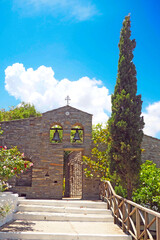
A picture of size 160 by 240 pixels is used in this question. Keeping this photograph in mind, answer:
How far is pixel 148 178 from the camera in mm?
9297

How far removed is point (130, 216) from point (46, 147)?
602 centimetres

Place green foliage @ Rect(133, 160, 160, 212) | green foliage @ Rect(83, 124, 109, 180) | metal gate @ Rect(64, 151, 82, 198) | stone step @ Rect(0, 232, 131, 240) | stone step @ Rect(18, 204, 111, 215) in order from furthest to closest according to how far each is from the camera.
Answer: metal gate @ Rect(64, 151, 82, 198)
green foliage @ Rect(83, 124, 109, 180)
green foliage @ Rect(133, 160, 160, 212)
stone step @ Rect(18, 204, 111, 215)
stone step @ Rect(0, 232, 131, 240)

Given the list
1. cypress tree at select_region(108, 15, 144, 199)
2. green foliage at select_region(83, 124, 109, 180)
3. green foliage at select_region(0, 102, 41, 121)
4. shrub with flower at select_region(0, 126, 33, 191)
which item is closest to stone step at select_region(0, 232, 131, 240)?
shrub with flower at select_region(0, 126, 33, 191)

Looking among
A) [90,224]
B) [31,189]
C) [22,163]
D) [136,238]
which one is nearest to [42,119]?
[31,189]

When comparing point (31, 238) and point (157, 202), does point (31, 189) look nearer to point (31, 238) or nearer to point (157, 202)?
point (31, 238)

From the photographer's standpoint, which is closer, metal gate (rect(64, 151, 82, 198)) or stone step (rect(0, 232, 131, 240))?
stone step (rect(0, 232, 131, 240))

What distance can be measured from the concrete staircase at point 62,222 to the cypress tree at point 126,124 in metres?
1.48

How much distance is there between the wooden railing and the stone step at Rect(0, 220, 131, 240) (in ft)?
1.09

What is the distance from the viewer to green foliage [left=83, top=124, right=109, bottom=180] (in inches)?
432

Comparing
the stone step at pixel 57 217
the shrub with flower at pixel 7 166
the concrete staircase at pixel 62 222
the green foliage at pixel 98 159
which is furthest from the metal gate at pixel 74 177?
the shrub with flower at pixel 7 166

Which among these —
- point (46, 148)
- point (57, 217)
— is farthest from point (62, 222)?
point (46, 148)

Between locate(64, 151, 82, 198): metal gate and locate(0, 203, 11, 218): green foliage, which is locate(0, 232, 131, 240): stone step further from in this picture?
locate(64, 151, 82, 198): metal gate

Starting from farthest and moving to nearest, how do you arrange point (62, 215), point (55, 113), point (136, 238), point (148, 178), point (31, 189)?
point (55, 113) < point (31, 189) < point (148, 178) < point (62, 215) < point (136, 238)

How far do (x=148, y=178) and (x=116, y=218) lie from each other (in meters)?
2.42
